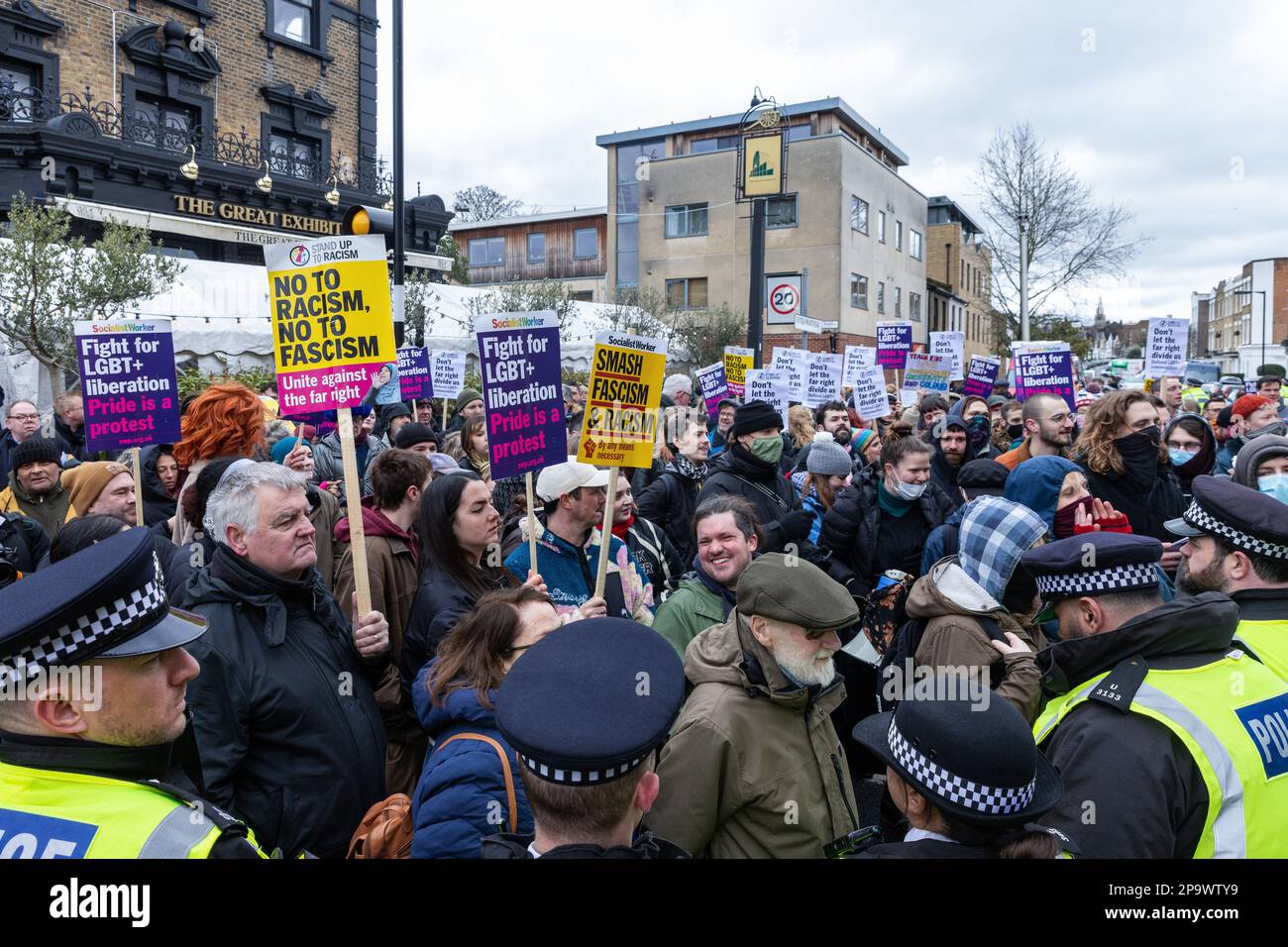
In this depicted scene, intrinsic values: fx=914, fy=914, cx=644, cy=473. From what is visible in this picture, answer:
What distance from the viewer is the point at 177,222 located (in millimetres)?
20000

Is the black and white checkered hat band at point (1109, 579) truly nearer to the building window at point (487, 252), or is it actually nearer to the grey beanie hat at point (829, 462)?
the grey beanie hat at point (829, 462)

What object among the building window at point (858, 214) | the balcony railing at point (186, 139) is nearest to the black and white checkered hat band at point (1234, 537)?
the balcony railing at point (186, 139)

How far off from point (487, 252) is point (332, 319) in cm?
4569

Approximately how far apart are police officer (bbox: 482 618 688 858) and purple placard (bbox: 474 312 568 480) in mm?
2520

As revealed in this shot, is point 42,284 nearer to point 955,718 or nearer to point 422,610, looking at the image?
point 422,610

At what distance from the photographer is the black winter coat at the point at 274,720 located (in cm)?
288

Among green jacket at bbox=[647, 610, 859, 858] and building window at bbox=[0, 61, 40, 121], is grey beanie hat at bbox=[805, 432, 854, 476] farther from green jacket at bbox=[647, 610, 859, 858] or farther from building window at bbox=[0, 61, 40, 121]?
building window at bbox=[0, 61, 40, 121]

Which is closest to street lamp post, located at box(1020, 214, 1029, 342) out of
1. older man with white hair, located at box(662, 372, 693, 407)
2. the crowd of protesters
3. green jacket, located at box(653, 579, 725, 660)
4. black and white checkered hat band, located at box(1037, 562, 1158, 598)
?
older man with white hair, located at box(662, 372, 693, 407)

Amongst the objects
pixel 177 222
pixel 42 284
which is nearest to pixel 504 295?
pixel 177 222

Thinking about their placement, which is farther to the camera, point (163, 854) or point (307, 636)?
point (307, 636)

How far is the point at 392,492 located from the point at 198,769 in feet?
6.45

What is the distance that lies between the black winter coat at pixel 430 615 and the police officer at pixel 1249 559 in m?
2.75

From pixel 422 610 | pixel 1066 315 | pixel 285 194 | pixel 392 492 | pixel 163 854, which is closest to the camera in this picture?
pixel 163 854

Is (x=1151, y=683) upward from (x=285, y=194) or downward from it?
downward
